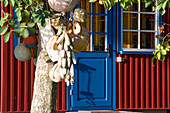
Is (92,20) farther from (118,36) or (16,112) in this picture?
(16,112)

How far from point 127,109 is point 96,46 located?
4.78 ft

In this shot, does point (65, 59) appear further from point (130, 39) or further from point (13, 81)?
point (130, 39)

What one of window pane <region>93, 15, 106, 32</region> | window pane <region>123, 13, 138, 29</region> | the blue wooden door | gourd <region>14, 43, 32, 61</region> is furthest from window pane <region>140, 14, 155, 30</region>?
gourd <region>14, 43, 32, 61</region>

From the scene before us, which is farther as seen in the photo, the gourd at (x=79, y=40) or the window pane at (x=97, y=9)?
the window pane at (x=97, y=9)

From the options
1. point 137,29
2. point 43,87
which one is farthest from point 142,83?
point 43,87

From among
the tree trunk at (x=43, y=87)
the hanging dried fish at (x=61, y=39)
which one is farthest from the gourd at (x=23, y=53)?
the hanging dried fish at (x=61, y=39)

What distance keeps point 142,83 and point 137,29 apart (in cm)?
116

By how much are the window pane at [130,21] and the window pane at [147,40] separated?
26 centimetres

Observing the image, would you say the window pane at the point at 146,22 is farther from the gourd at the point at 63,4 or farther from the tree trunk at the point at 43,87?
the gourd at the point at 63,4

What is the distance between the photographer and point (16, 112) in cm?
695

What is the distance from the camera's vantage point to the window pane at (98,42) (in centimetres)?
752

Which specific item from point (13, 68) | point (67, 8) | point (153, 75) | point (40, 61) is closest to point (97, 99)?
point (153, 75)

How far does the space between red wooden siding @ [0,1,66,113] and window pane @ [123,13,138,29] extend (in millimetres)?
2204

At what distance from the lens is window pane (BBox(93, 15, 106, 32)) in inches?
296
